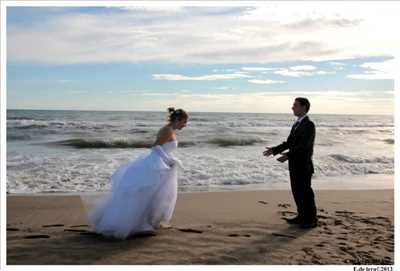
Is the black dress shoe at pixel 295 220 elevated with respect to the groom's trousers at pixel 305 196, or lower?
lower

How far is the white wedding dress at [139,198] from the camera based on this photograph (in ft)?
17.5

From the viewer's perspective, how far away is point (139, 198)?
A: 17.7 ft

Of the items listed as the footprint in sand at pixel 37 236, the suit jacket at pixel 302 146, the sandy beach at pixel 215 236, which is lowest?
the sandy beach at pixel 215 236

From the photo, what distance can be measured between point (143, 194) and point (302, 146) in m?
2.44

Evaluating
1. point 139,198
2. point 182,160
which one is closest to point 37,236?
point 139,198

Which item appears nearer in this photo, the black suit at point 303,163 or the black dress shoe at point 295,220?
the black suit at point 303,163

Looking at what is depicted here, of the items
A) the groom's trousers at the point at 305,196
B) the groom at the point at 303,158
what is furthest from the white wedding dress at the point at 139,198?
the groom's trousers at the point at 305,196

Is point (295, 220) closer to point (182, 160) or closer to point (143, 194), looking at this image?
point (143, 194)

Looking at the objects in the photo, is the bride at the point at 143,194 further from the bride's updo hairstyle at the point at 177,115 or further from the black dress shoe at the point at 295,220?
the black dress shoe at the point at 295,220

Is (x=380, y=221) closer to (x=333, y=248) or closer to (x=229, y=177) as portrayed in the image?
(x=333, y=248)

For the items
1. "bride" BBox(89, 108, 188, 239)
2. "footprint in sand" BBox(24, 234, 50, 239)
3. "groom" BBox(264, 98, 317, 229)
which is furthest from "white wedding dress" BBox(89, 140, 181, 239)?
"groom" BBox(264, 98, 317, 229)

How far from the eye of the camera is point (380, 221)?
6.75 metres

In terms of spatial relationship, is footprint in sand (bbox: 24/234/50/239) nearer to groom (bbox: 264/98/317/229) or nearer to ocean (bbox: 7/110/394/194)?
ocean (bbox: 7/110/394/194)
